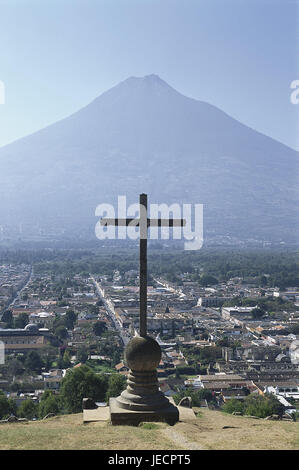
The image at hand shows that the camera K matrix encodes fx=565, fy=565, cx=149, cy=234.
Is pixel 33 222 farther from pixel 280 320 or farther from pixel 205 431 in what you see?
pixel 205 431

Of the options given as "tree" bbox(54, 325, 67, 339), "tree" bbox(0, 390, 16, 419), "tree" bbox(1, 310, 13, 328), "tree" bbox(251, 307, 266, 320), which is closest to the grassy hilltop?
"tree" bbox(0, 390, 16, 419)

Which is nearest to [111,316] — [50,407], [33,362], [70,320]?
[70,320]

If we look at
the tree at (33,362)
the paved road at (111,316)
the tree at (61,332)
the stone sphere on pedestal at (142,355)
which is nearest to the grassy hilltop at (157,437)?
the stone sphere on pedestal at (142,355)

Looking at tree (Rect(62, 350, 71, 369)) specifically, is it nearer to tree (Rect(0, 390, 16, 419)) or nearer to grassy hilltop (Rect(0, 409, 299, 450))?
tree (Rect(0, 390, 16, 419))

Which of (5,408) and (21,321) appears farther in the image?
(21,321)

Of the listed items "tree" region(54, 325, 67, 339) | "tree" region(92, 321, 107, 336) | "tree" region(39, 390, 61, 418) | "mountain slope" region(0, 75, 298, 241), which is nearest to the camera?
"tree" region(39, 390, 61, 418)

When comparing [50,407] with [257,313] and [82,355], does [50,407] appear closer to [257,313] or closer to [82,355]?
[82,355]

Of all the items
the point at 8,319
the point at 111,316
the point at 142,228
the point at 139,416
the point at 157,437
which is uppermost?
the point at 142,228
